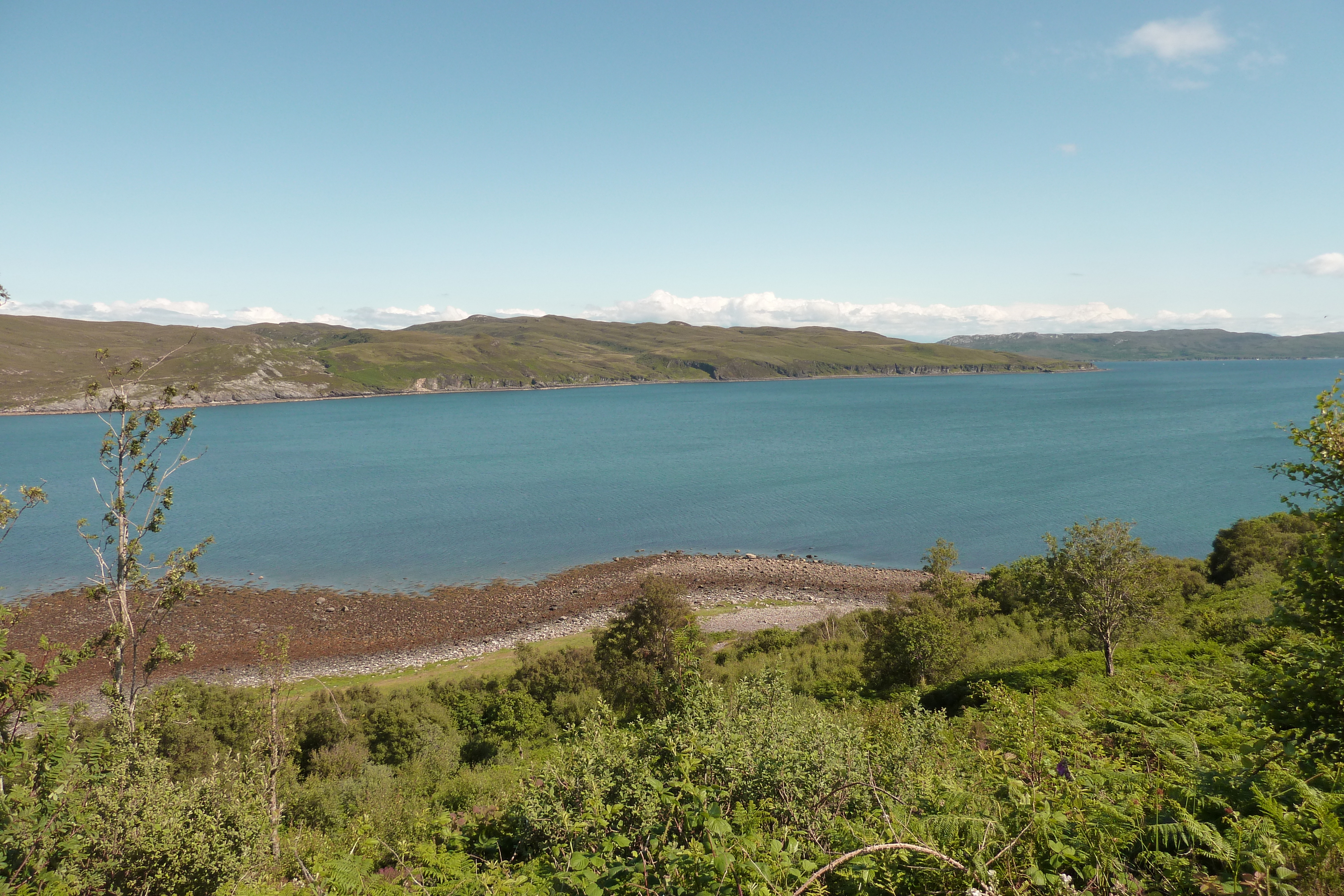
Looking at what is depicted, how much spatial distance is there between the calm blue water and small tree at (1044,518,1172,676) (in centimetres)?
3352

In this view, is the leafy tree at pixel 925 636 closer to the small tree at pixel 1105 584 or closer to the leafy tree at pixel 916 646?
the leafy tree at pixel 916 646

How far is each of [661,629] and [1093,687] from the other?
543 inches

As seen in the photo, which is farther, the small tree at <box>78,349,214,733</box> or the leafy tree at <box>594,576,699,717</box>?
the leafy tree at <box>594,576,699,717</box>

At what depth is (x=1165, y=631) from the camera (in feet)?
72.6

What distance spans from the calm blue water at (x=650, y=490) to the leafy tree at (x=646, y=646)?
30612 millimetres

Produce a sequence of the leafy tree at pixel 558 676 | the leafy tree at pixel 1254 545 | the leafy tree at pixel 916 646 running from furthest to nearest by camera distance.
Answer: the leafy tree at pixel 1254 545 → the leafy tree at pixel 558 676 → the leafy tree at pixel 916 646

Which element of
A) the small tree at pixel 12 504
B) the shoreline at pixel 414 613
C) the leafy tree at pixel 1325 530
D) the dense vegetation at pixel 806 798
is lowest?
the shoreline at pixel 414 613

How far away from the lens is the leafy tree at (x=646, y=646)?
23.4m

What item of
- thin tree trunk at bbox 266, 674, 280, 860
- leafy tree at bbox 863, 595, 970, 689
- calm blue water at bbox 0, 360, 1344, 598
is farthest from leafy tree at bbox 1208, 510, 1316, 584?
thin tree trunk at bbox 266, 674, 280, 860

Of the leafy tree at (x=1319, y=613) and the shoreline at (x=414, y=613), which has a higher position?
the leafy tree at (x=1319, y=613)

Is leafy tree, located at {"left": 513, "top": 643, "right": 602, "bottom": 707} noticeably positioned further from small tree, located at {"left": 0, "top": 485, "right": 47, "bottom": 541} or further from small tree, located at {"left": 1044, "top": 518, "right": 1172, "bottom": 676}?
small tree, located at {"left": 1044, "top": 518, "right": 1172, "bottom": 676}

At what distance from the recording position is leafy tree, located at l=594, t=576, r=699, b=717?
2342 centimetres

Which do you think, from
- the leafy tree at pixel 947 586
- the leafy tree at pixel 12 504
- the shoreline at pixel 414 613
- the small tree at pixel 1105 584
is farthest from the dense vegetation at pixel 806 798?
the shoreline at pixel 414 613

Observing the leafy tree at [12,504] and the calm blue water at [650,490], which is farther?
the calm blue water at [650,490]
